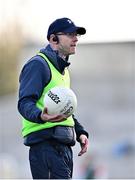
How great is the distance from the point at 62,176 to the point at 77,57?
1570 centimetres

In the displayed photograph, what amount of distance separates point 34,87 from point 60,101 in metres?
0.21

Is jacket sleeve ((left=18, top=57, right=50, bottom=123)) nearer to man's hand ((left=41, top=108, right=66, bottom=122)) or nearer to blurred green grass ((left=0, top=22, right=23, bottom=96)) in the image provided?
man's hand ((left=41, top=108, right=66, bottom=122))

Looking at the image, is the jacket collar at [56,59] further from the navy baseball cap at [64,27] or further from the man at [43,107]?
the navy baseball cap at [64,27]

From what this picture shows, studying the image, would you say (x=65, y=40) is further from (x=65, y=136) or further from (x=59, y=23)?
(x=65, y=136)

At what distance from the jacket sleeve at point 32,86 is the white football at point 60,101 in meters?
0.09

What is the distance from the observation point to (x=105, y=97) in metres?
21.9

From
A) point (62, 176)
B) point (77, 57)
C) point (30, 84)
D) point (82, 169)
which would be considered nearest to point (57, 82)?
point (30, 84)

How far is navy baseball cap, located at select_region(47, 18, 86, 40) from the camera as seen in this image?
6133 mm

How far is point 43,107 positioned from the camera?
5820mm

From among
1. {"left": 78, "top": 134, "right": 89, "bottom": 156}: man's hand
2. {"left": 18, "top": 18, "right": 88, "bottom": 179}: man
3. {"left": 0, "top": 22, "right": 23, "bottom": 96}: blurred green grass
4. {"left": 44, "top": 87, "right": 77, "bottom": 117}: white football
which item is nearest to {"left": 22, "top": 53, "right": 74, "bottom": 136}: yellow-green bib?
{"left": 18, "top": 18, "right": 88, "bottom": 179}: man

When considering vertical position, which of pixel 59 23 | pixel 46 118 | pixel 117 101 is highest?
pixel 59 23

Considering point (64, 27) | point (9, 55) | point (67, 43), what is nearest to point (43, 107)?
point (67, 43)

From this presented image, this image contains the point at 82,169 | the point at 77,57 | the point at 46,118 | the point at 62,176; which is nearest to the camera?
the point at 46,118

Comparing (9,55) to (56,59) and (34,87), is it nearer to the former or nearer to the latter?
(56,59)
